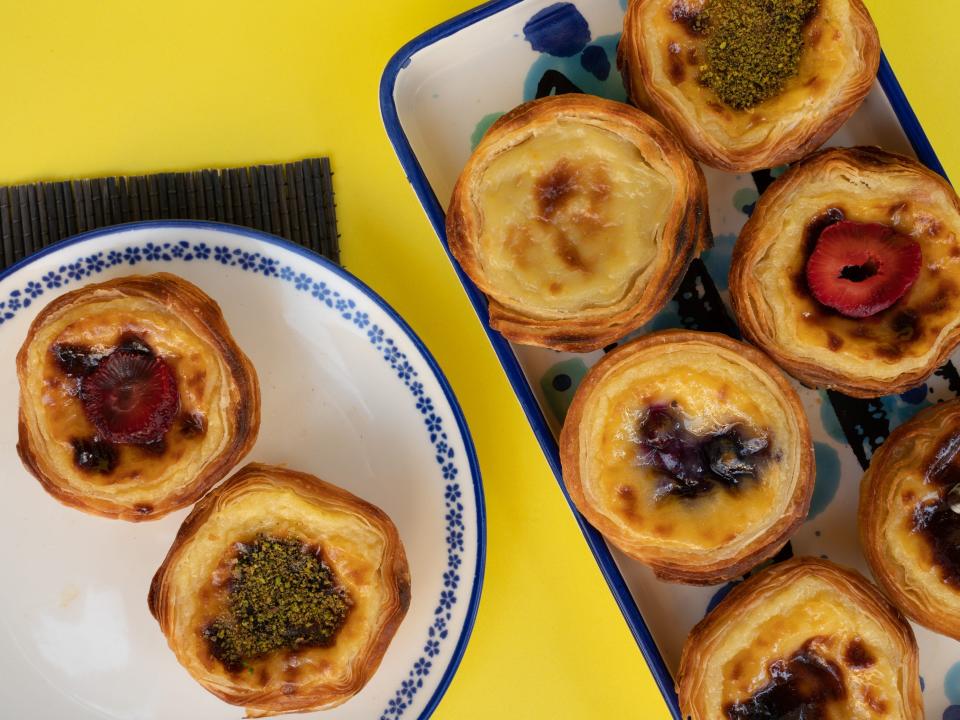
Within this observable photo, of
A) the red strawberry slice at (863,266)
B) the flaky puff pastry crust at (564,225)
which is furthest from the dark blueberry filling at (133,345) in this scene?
the red strawberry slice at (863,266)

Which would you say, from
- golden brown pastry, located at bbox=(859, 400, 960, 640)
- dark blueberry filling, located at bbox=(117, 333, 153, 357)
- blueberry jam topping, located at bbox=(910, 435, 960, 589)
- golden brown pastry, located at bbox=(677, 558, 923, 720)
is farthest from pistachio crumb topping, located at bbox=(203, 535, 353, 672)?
blueberry jam topping, located at bbox=(910, 435, 960, 589)

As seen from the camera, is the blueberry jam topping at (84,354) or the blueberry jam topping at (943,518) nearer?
the blueberry jam topping at (84,354)

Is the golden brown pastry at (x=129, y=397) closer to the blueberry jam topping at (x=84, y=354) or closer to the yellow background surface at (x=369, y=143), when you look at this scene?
the blueberry jam topping at (x=84, y=354)

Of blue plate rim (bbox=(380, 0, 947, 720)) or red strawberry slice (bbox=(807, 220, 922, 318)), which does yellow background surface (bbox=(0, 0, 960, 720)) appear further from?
red strawberry slice (bbox=(807, 220, 922, 318))

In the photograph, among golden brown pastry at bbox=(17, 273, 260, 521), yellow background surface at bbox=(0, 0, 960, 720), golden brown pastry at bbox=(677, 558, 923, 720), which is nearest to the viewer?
golden brown pastry at bbox=(17, 273, 260, 521)

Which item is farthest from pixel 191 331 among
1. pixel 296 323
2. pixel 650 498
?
pixel 650 498
